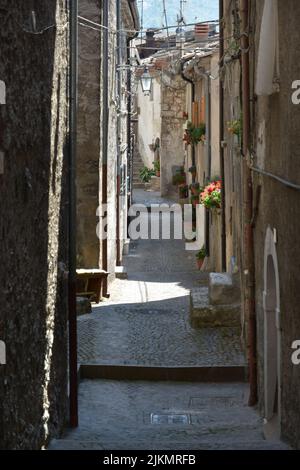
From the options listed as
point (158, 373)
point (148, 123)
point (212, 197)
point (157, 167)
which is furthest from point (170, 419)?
point (148, 123)

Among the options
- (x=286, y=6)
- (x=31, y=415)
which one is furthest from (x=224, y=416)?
(x=286, y=6)

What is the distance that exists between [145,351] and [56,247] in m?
4.62

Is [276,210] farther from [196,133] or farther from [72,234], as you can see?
[196,133]

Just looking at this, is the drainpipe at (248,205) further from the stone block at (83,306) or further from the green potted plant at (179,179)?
the green potted plant at (179,179)

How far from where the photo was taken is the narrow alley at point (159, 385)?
9805 mm

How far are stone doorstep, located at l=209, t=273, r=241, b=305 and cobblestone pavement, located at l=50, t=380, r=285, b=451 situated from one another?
262 centimetres

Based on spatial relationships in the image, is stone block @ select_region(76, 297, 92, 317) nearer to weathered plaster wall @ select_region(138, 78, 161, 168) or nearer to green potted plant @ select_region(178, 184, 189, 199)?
green potted plant @ select_region(178, 184, 189, 199)

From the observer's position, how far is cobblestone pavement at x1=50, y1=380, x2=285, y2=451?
32.1 feet

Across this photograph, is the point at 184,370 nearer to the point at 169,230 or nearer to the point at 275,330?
the point at 275,330

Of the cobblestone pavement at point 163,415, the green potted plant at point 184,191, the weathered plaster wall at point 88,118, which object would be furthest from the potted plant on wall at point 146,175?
the cobblestone pavement at point 163,415

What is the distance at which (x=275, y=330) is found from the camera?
33.3 ft

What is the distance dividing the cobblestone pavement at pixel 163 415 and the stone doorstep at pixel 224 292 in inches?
103

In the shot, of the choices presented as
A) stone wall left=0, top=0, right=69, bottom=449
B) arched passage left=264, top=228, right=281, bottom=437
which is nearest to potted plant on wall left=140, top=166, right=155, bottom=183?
stone wall left=0, top=0, right=69, bottom=449

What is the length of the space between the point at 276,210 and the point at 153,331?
21.8 feet
